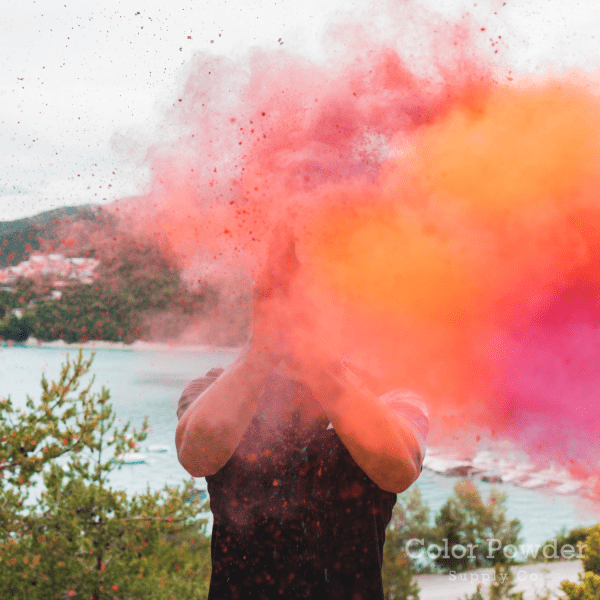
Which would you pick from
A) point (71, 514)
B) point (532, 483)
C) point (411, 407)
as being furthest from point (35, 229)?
point (532, 483)

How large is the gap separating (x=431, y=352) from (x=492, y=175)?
0.48m

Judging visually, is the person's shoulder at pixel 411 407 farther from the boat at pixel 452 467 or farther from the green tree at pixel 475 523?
the boat at pixel 452 467

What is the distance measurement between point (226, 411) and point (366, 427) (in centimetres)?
29

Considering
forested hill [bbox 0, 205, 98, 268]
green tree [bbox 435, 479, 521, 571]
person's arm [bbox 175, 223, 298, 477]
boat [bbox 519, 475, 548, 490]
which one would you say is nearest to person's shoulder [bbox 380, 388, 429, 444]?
person's arm [bbox 175, 223, 298, 477]

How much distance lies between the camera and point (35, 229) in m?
1.92

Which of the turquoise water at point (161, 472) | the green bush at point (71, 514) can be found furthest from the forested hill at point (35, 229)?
the turquoise water at point (161, 472)

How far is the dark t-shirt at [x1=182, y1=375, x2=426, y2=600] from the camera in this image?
4.13 feet

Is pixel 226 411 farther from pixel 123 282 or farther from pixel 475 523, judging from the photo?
pixel 475 523

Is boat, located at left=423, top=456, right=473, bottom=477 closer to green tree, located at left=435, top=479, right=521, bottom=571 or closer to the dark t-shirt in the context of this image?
green tree, located at left=435, top=479, right=521, bottom=571

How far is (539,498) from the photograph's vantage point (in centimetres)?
3603

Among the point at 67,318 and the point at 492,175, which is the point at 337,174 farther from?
the point at 67,318

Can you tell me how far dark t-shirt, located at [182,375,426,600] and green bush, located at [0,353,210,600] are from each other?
13.3 ft

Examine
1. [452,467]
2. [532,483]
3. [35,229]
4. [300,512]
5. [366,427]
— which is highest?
[35,229]

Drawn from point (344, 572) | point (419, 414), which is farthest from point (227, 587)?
point (419, 414)
